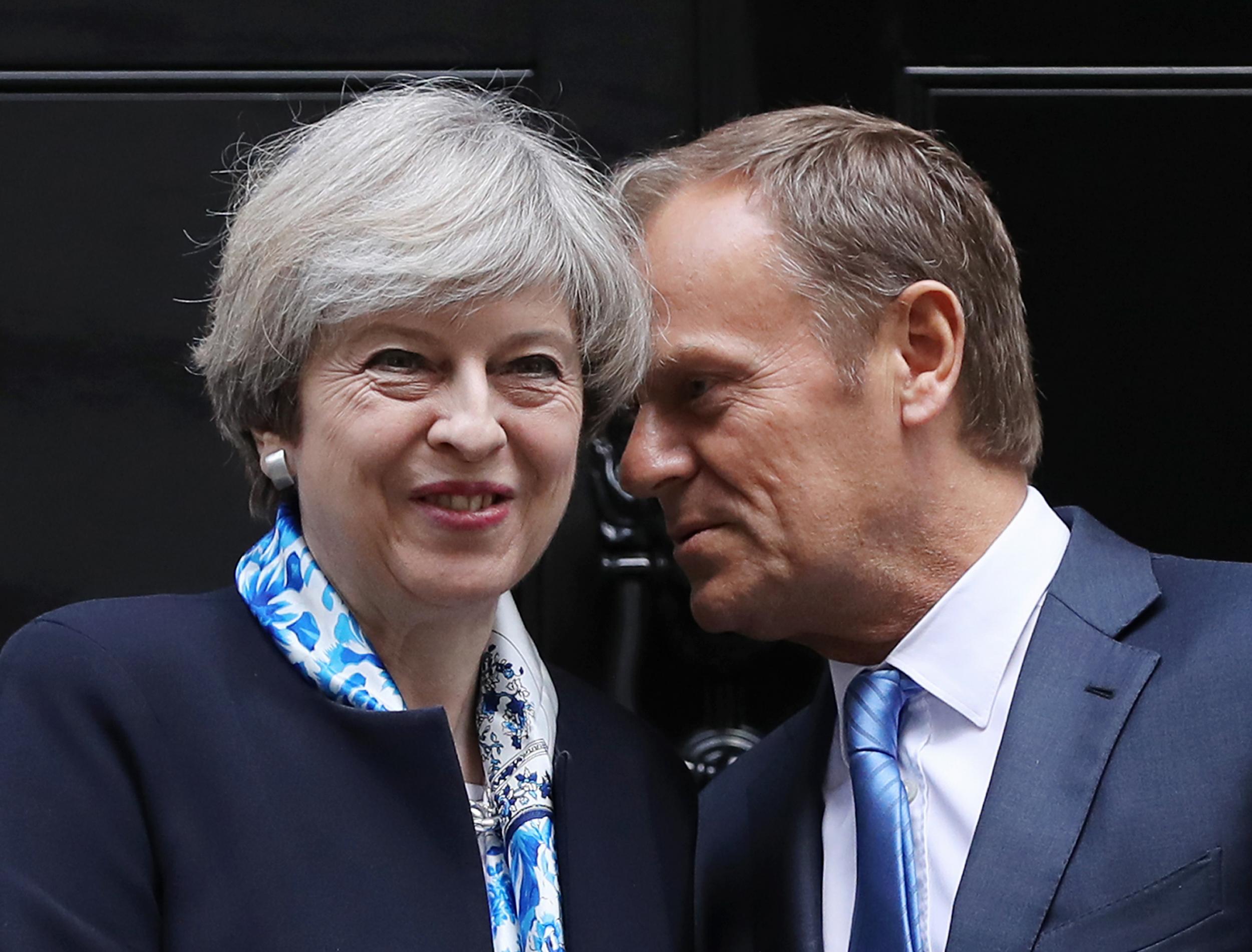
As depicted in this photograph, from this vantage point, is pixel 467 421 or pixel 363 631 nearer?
pixel 467 421

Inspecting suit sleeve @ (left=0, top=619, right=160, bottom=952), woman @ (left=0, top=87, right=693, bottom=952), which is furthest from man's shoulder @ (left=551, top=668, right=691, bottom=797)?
suit sleeve @ (left=0, top=619, right=160, bottom=952)

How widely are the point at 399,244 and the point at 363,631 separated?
0.42m

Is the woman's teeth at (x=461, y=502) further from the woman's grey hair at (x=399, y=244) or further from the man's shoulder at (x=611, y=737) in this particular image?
the man's shoulder at (x=611, y=737)

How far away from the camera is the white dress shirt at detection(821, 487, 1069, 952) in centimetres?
200

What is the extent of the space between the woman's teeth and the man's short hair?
0.59m

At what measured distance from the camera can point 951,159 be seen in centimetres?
232

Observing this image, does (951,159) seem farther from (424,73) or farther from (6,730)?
(6,730)

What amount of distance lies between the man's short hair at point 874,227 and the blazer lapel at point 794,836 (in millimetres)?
436

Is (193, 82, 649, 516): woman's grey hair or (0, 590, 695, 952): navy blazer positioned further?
(193, 82, 649, 516): woman's grey hair

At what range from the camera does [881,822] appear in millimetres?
1968

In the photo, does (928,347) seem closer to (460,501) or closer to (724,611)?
(724,611)

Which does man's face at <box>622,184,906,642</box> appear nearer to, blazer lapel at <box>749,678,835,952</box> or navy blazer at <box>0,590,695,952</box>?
blazer lapel at <box>749,678,835,952</box>

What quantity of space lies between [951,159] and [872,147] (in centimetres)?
13

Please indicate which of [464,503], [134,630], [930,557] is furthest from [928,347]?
[134,630]
